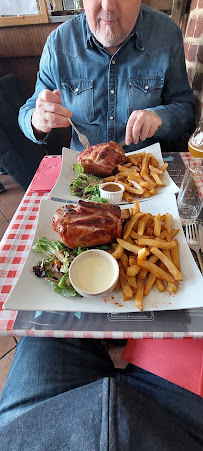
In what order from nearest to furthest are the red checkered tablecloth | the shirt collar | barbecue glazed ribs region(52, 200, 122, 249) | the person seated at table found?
the person seated at table → the red checkered tablecloth → barbecue glazed ribs region(52, 200, 122, 249) → the shirt collar

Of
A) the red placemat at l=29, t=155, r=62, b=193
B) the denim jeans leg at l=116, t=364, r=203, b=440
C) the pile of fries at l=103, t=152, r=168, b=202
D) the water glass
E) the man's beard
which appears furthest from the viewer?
the man's beard

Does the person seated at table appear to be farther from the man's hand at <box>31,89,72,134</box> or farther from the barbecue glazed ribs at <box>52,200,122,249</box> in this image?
the man's hand at <box>31,89,72,134</box>

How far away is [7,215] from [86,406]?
9.81 feet

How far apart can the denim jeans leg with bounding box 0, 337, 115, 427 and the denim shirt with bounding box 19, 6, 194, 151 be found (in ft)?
5.11

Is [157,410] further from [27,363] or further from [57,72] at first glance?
[57,72]

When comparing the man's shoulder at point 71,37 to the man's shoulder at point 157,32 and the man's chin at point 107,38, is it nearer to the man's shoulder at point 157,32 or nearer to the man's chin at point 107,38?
Result: the man's chin at point 107,38

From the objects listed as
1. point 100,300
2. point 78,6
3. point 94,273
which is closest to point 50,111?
point 94,273

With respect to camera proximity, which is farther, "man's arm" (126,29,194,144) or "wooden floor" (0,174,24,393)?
"wooden floor" (0,174,24,393)

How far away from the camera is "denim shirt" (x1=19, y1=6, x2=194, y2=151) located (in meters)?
2.03

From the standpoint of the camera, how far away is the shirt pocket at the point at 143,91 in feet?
6.86

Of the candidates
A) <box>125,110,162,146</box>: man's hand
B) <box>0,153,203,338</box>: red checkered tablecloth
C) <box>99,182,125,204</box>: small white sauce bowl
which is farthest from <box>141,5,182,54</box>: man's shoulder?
<box>0,153,203,338</box>: red checkered tablecloth

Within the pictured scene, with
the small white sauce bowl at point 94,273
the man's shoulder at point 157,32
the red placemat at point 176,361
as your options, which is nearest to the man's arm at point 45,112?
the man's shoulder at point 157,32

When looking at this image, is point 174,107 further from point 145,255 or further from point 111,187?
point 145,255

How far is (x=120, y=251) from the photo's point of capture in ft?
3.71
